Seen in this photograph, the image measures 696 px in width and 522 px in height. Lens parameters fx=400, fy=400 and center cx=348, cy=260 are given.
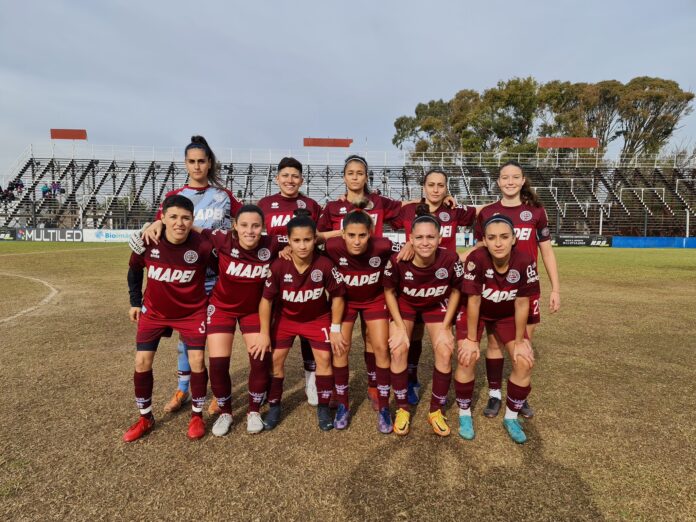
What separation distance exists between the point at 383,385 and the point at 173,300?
213 centimetres

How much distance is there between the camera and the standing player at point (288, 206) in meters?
4.34

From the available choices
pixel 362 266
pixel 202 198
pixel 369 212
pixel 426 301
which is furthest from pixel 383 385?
pixel 202 198

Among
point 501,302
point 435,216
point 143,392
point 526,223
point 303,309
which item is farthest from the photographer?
point 435,216

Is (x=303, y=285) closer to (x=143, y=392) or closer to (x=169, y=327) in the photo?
(x=169, y=327)

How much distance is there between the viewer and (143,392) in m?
3.56

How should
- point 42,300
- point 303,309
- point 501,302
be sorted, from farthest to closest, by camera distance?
point 42,300 → point 303,309 → point 501,302

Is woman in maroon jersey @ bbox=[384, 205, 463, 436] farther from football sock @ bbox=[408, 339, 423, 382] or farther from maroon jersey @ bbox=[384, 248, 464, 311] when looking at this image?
football sock @ bbox=[408, 339, 423, 382]

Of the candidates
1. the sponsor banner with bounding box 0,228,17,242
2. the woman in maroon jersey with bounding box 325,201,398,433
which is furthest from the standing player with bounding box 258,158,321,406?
the sponsor banner with bounding box 0,228,17,242

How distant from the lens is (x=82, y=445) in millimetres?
3293

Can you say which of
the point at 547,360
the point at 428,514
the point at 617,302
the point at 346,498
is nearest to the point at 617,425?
the point at 547,360

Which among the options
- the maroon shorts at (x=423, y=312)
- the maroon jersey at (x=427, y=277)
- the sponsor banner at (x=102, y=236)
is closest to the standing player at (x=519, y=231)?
the maroon shorts at (x=423, y=312)

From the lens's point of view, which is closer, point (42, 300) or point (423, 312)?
point (423, 312)

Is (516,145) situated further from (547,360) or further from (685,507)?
(685,507)

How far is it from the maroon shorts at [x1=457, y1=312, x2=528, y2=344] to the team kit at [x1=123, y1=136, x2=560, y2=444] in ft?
0.05
